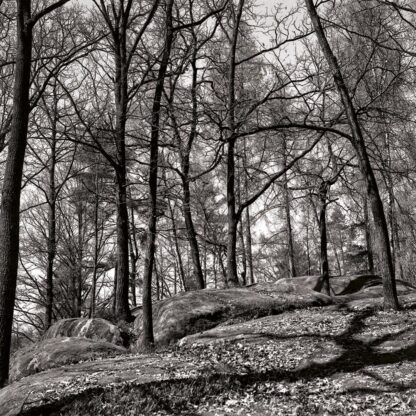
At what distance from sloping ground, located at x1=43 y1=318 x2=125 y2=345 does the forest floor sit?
11.1 feet

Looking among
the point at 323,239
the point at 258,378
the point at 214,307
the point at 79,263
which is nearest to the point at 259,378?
the point at 258,378

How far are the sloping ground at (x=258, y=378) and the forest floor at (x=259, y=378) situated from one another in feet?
0.04

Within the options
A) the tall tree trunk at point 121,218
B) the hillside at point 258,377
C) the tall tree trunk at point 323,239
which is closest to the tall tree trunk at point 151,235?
the hillside at point 258,377

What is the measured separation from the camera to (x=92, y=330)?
11.6 meters

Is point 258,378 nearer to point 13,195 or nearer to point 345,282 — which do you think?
point 13,195

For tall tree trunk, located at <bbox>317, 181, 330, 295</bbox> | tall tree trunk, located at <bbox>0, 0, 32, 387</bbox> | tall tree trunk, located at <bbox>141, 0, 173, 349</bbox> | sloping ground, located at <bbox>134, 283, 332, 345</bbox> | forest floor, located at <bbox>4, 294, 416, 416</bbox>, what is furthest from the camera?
tall tree trunk, located at <bbox>317, 181, 330, 295</bbox>

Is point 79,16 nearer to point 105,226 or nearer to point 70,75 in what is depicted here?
point 70,75

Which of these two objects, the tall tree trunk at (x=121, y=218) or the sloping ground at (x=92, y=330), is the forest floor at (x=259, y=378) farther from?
the tall tree trunk at (x=121, y=218)

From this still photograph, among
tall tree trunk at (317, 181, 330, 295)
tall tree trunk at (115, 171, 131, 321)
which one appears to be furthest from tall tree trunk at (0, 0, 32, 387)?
tall tree trunk at (317, 181, 330, 295)

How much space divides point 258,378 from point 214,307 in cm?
481

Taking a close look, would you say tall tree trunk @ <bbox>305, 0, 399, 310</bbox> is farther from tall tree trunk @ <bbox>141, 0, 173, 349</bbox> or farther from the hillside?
tall tree trunk @ <bbox>141, 0, 173, 349</bbox>

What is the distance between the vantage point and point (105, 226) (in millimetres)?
19594

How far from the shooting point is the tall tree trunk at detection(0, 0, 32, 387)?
20.3ft

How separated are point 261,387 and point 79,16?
11.9 metres
